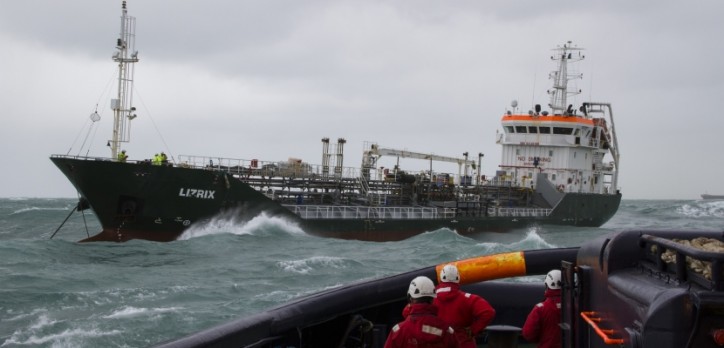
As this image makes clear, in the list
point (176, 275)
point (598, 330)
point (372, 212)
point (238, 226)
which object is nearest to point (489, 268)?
point (598, 330)

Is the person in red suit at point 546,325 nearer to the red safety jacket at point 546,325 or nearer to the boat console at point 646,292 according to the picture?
the red safety jacket at point 546,325

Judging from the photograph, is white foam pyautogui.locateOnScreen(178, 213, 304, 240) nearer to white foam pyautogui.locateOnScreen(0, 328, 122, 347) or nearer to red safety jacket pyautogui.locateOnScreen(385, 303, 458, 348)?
white foam pyautogui.locateOnScreen(0, 328, 122, 347)

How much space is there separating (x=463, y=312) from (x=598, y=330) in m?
1.40

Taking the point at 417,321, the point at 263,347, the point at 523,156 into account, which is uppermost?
the point at 523,156

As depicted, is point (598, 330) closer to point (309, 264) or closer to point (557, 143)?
point (309, 264)

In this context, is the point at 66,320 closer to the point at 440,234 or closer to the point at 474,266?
the point at 474,266

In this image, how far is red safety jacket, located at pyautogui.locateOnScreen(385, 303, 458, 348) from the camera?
491 cm

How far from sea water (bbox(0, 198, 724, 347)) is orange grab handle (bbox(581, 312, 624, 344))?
2007 millimetres

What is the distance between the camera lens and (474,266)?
22.2 feet

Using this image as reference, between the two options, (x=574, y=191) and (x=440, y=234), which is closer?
(x=440, y=234)

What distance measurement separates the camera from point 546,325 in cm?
591

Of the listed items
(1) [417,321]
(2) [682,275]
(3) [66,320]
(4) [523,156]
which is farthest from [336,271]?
(4) [523,156]

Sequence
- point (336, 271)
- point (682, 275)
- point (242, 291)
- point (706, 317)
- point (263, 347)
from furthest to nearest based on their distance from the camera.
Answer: point (336, 271)
point (242, 291)
point (263, 347)
point (682, 275)
point (706, 317)

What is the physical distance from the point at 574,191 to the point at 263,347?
39.2m
